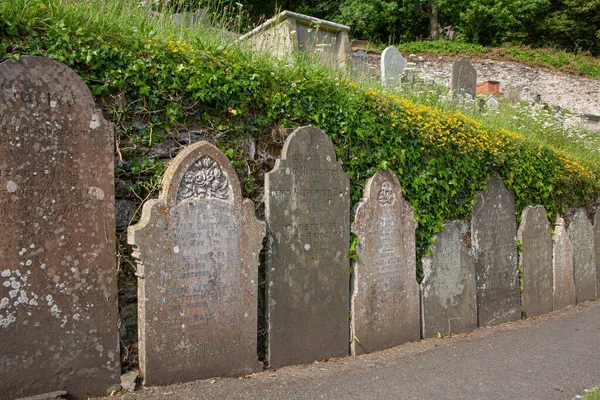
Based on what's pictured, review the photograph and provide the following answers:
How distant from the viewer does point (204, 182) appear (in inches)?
155

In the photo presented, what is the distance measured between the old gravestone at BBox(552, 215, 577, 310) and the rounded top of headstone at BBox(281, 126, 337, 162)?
522 centimetres

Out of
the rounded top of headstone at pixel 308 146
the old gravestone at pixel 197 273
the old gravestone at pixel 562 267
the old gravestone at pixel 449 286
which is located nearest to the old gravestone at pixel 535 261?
the old gravestone at pixel 562 267

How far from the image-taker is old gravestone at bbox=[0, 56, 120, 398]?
10.3 ft

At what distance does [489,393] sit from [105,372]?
3.15 m

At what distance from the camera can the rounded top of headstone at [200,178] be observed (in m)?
3.76

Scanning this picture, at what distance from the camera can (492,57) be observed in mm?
22156

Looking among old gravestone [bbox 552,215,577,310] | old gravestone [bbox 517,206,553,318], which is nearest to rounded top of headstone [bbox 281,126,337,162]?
old gravestone [bbox 517,206,553,318]

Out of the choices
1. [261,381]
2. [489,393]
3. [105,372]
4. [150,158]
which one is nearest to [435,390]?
[489,393]

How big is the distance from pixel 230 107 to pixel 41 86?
1.55m

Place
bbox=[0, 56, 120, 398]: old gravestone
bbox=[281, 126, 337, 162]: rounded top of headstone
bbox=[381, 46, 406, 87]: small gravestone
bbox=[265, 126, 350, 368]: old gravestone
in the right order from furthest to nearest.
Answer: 1. bbox=[381, 46, 406, 87]: small gravestone
2. bbox=[281, 126, 337, 162]: rounded top of headstone
3. bbox=[265, 126, 350, 368]: old gravestone
4. bbox=[0, 56, 120, 398]: old gravestone

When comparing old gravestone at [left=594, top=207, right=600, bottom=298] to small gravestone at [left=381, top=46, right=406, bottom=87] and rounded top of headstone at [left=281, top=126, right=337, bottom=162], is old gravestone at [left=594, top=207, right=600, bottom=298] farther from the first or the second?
rounded top of headstone at [left=281, top=126, right=337, bottom=162]

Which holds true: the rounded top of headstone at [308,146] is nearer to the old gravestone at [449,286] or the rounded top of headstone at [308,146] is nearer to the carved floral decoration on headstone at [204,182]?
the carved floral decoration on headstone at [204,182]

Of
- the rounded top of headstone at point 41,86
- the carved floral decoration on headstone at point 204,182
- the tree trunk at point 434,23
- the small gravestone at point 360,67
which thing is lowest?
the carved floral decoration on headstone at point 204,182

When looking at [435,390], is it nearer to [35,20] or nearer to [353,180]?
[353,180]
